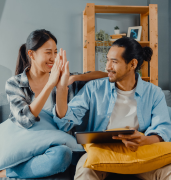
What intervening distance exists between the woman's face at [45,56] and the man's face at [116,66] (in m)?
0.43

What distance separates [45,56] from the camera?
1512 millimetres

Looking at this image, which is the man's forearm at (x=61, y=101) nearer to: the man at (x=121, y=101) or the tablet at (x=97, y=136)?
the man at (x=121, y=101)

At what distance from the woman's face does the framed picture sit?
1927 mm

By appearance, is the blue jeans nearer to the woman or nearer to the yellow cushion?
the woman

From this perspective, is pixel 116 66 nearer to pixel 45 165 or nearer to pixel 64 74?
pixel 64 74

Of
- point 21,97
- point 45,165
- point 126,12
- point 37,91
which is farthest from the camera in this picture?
point 126,12

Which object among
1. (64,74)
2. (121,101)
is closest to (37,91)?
(64,74)

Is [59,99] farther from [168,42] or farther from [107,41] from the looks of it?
[168,42]

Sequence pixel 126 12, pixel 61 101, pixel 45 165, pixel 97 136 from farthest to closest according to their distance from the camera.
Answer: pixel 126 12 → pixel 61 101 → pixel 45 165 → pixel 97 136

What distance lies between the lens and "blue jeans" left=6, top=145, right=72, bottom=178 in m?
1.10

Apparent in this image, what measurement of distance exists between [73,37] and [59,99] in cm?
218

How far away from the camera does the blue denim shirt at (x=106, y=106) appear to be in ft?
4.49

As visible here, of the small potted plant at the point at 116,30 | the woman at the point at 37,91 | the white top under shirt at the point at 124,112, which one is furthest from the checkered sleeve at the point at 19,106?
the small potted plant at the point at 116,30

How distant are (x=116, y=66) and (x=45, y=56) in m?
0.53
